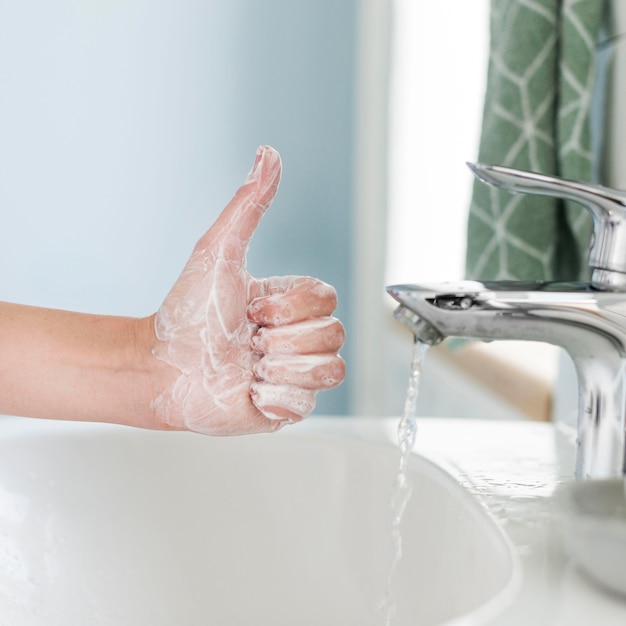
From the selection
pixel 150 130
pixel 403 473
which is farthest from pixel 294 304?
pixel 150 130

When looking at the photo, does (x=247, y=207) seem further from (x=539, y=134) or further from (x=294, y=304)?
(x=539, y=134)

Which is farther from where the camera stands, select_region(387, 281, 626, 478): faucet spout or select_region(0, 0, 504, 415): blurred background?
select_region(0, 0, 504, 415): blurred background

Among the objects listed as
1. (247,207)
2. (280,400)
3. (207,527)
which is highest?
(247,207)

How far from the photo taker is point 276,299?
54 centimetres

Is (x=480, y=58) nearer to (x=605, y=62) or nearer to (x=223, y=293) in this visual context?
(x=605, y=62)

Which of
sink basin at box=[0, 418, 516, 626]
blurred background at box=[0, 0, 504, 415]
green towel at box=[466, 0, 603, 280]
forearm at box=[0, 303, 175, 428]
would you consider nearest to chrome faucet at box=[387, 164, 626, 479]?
sink basin at box=[0, 418, 516, 626]

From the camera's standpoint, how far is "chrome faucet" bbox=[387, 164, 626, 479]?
1.36 feet

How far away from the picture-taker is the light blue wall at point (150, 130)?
1723mm

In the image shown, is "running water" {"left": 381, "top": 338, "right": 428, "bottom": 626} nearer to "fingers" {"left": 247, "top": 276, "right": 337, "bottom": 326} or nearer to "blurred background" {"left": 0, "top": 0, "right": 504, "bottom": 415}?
"fingers" {"left": 247, "top": 276, "right": 337, "bottom": 326}

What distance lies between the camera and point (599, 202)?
0.43 meters

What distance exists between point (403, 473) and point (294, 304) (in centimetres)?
13

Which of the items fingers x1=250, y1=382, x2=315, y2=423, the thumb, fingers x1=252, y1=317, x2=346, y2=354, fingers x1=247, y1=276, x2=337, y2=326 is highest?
the thumb

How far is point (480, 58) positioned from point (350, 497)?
3.39 ft

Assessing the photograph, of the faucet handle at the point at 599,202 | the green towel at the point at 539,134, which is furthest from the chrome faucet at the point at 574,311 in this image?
the green towel at the point at 539,134
